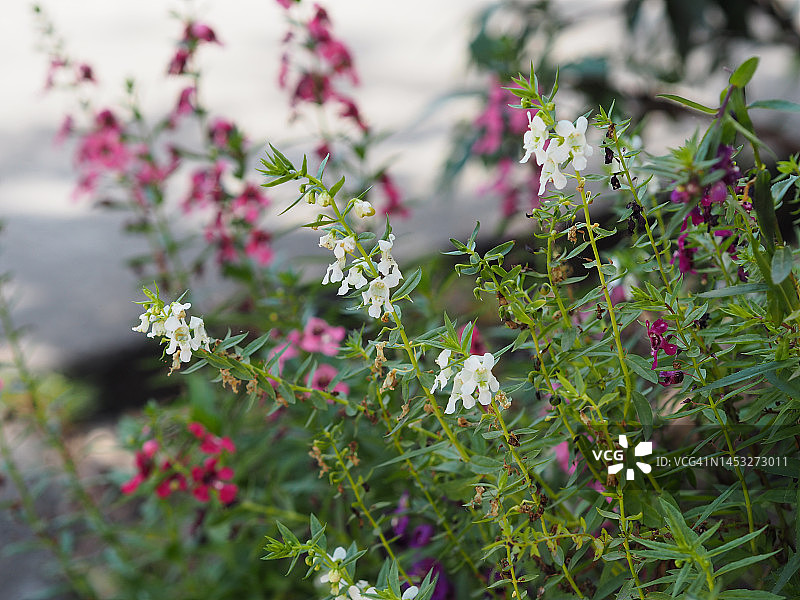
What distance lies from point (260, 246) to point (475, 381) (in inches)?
40.9

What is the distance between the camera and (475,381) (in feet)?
1.87

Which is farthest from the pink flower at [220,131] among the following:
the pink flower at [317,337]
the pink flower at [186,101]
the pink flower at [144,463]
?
the pink flower at [144,463]

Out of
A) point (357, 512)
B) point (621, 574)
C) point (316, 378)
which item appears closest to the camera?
point (621, 574)

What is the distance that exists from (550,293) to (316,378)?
0.53 metres

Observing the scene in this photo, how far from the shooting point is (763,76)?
342 centimetres

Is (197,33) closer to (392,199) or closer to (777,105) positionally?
(392,199)

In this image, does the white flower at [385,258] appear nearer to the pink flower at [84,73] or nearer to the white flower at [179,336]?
the white flower at [179,336]

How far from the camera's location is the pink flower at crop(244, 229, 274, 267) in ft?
5.00

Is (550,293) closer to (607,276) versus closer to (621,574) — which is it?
(607,276)

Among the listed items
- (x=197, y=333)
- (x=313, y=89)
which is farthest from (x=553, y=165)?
(x=313, y=89)

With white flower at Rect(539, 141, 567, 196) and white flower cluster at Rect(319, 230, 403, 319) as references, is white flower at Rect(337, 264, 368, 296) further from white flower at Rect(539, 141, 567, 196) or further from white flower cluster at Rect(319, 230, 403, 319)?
white flower at Rect(539, 141, 567, 196)

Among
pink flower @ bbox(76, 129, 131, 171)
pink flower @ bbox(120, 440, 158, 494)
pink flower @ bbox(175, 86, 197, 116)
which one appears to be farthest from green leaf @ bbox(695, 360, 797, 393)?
pink flower @ bbox(76, 129, 131, 171)

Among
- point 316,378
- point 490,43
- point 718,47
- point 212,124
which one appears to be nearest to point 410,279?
point 316,378

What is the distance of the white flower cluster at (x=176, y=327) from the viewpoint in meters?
0.60
